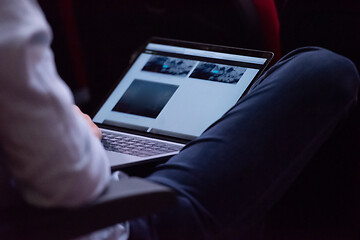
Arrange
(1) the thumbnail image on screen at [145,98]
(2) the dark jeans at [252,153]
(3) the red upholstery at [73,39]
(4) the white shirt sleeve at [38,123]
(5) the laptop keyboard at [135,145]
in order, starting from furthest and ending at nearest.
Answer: (3) the red upholstery at [73,39] → (1) the thumbnail image on screen at [145,98] → (5) the laptop keyboard at [135,145] → (2) the dark jeans at [252,153] → (4) the white shirt sleeve at [38,123]

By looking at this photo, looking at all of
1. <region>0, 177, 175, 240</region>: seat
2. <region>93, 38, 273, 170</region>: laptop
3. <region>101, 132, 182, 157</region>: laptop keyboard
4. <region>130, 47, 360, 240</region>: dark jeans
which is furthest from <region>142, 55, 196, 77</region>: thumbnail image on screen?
<region>0, 177, 175, 240</region>: seat

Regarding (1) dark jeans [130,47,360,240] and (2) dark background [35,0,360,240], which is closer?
(1) dark jeans [130,47,360,240]

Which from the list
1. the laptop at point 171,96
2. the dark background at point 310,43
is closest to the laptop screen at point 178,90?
the laptop at point 171,96

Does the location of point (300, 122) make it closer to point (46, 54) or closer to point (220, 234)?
point (220, 234)

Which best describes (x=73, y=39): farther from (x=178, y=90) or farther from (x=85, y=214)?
(x=85, y=214)

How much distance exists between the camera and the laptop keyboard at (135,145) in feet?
3.90

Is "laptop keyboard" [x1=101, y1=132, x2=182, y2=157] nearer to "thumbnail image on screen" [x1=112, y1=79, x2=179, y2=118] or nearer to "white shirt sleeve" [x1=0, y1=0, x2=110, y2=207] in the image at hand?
"thumbnail image on screen" [x1=112, y1=79, x2=179, y2=118]

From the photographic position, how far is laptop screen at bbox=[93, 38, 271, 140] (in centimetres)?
124

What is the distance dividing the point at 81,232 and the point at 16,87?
0.20m

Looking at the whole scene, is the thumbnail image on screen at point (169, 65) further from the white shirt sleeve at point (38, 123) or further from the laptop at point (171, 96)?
the white shirt sleeve at point (38, 123)

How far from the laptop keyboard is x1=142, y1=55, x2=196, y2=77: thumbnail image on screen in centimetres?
19

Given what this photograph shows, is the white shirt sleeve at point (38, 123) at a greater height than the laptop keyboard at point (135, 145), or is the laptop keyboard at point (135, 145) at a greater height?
the white shirt sleeve at point (38, 123)

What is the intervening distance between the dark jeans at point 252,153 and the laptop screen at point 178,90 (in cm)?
29

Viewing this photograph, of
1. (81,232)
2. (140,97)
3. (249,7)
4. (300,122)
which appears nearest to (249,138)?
(300,122)
